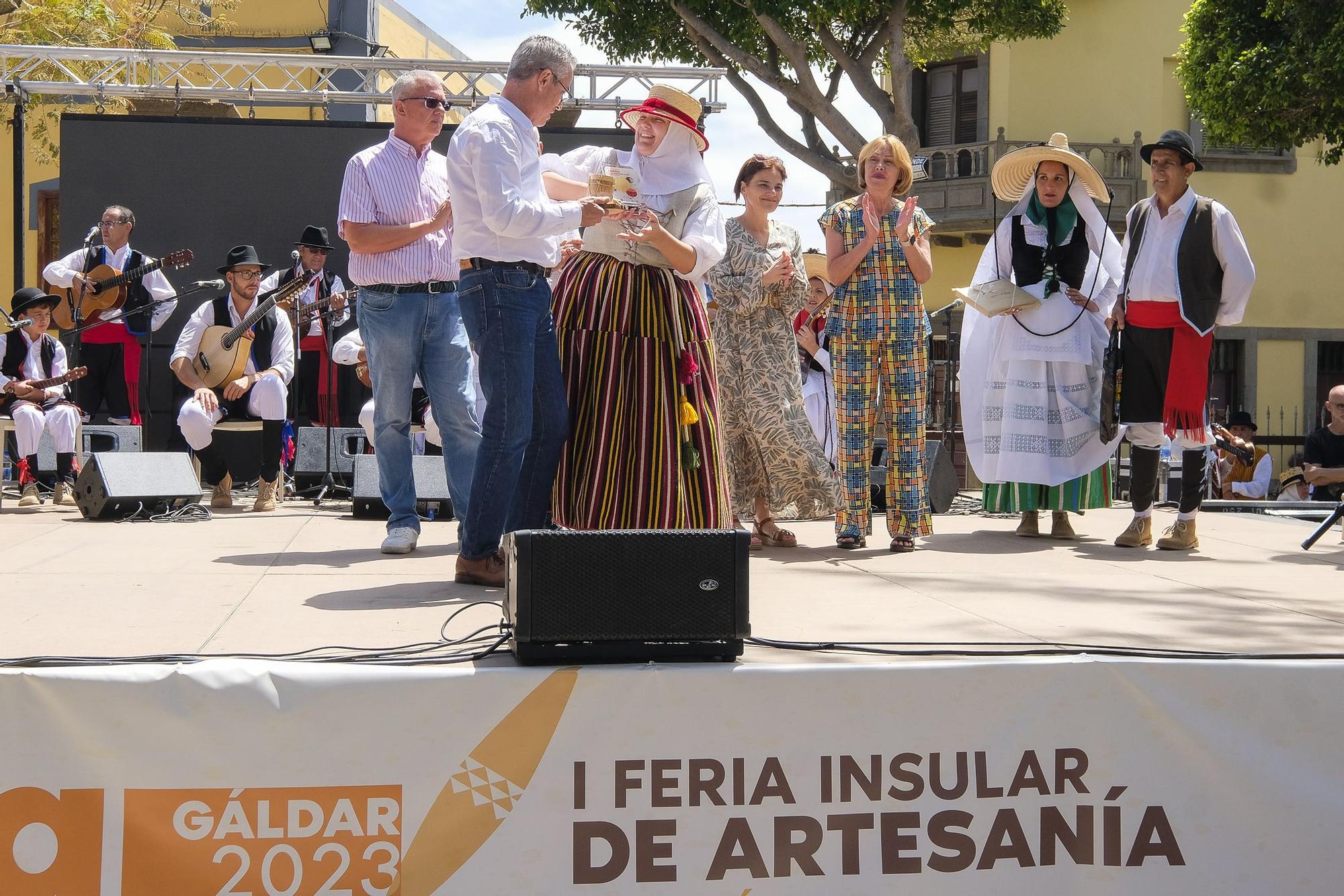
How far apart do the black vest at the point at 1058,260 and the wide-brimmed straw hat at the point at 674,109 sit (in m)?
2.60

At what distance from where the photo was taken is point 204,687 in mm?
2832

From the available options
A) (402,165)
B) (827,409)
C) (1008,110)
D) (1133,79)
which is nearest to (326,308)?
(827,409)

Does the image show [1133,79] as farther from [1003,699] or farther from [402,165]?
[1003,699]

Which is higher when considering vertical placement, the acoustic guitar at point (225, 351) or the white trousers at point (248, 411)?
the acoustic guitar at point (225, 351)

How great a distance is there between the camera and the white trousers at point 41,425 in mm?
8953

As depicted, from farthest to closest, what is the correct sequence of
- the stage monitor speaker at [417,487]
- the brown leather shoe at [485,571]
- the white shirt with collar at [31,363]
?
the white shirt with collar at [31,363] → the stage monitor speaker at [417,487] → the brown leather shoe at [485,571]

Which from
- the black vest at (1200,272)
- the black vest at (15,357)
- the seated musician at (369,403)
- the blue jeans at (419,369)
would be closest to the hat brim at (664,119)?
the blue jeans at (419,369)

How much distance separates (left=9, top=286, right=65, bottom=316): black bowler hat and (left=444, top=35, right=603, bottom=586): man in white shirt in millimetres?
6260

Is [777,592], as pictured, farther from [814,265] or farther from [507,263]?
[814,265]

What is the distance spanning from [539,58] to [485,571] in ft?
5.50

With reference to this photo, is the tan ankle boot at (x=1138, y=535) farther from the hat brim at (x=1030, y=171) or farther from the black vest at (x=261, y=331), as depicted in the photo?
the black vest at (x=261, y=331)

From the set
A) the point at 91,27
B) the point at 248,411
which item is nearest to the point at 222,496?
the point at 248,411

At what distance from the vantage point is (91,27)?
16781mm

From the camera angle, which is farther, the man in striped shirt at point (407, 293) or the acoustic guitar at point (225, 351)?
the acoustic guitar at point (225, 351)
